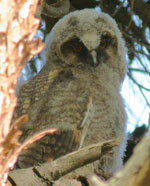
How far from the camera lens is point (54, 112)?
2.64 metres

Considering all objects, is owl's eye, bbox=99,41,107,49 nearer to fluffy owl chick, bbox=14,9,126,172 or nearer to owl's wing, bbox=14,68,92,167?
fluffy owl chick, bbox=14,9,126,172

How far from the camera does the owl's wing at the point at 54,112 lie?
95.3 inches

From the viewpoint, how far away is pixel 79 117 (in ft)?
8.41

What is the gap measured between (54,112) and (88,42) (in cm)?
67

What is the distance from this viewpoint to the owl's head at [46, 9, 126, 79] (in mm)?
2994

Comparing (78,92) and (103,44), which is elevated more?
(103,44)

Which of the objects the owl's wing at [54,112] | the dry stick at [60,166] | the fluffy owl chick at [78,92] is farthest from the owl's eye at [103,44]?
the dry stick at [60,166]

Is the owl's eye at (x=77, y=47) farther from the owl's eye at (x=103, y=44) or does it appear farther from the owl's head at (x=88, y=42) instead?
the owl's eye at (x=103, y=44)

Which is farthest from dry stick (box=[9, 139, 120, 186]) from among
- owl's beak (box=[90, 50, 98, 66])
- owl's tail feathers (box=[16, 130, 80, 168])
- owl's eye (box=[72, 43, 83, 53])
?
owl's eye (box=[72, 43, 83, 53])

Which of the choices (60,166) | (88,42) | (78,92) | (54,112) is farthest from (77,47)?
(60,166)

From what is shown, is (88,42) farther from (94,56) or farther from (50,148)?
(50,148)

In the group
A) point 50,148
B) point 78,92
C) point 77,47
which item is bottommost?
point 50,148

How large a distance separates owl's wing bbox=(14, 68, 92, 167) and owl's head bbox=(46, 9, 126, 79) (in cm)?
21

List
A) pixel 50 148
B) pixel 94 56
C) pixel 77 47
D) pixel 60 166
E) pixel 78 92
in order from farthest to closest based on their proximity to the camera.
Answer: pixel 77 47
pixel 94 56
pixel 78 92
pixel 50 148
pixel 60 166
